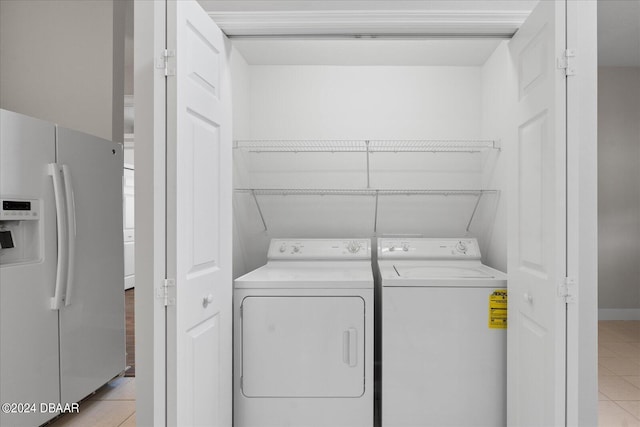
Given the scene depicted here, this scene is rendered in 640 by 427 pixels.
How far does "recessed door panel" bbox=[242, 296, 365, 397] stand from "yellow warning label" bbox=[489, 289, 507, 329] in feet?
2.09

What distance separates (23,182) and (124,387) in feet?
5.14

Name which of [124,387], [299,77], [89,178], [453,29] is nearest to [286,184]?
[299,77]

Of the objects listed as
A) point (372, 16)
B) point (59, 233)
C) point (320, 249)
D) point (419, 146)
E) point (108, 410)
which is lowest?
point (108, 410)

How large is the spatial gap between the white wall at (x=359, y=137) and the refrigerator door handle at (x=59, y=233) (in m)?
1.15

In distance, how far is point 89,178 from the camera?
255cm

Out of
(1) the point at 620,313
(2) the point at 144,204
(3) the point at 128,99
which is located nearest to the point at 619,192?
(1) the point at 620,313

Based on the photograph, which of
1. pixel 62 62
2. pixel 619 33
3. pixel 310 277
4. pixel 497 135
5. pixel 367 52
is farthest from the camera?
pixel 619 33

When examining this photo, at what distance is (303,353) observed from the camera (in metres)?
2.14

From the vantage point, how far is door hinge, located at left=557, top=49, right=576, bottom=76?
1507 mm

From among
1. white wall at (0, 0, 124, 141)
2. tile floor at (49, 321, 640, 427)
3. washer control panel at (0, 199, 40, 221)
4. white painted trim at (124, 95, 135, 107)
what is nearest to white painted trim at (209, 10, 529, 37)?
washer control panel at (0, 199, 40, 221)

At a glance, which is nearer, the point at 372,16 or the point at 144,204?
the point at 144,204

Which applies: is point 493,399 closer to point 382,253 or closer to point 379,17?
point 382,253

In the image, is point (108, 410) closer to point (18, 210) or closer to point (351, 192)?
point (18, 210)

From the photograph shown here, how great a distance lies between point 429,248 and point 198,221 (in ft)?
5.64
